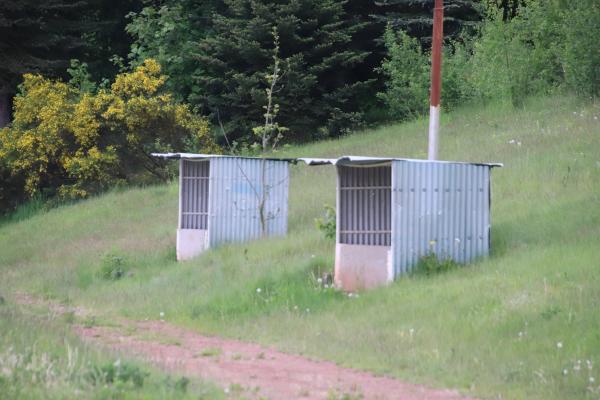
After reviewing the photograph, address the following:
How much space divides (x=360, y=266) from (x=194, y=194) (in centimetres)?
596

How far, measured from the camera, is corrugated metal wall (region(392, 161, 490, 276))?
44.3 feet

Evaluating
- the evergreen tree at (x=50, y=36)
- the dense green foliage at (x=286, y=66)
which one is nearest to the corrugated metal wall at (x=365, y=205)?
the dense green foliage at (x=286, y=66)

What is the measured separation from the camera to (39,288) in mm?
17422

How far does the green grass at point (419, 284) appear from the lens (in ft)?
32.1

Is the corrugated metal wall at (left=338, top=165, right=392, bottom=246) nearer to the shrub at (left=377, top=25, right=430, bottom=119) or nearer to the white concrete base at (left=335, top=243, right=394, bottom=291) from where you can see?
the white concrete base at (left=335, top=243, right=394, bottom=291)

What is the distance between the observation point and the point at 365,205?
48.7 ft

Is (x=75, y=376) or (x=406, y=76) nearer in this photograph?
(x=75, y=376)

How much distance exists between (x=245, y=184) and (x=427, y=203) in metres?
5.15

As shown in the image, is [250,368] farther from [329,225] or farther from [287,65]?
[287,65]

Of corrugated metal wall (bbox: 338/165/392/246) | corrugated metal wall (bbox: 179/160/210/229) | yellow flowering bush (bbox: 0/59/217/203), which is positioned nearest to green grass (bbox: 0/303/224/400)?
corrugated metal wall (bbox: 338/165/392/246)

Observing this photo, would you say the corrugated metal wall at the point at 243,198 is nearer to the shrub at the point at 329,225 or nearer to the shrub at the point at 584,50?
the shrub at the point at 329,225

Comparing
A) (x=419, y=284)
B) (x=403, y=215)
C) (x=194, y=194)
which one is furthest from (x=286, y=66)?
(x=419, y=284)

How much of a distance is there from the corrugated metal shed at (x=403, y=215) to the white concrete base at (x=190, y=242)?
4044mm

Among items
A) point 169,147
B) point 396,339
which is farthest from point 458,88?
point 396,339
